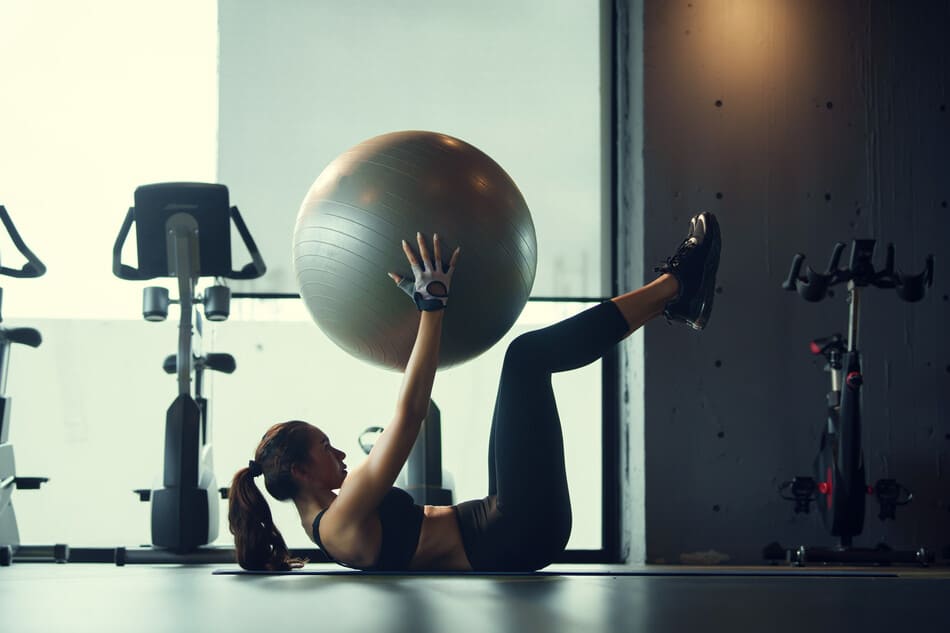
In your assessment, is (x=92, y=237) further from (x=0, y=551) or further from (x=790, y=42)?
(x=790, y=42)

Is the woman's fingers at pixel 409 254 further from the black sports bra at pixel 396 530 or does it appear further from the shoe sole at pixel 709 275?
the shoe sole at pixel 709 275

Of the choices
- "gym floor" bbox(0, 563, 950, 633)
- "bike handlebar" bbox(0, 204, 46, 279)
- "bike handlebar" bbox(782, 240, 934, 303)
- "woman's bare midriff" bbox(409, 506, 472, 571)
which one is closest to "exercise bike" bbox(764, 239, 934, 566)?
"bike handlebar" bbox(782, 240, 934, 303)

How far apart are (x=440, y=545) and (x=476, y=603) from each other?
0.82 meters

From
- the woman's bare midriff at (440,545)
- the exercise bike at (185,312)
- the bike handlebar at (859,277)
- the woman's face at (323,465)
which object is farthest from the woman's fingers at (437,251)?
the bike handlebar at (859,277)

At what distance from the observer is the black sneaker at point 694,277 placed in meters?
2.83

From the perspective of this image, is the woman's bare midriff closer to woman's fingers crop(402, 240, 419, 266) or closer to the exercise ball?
the exercise ball

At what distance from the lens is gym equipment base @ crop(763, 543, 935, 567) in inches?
151

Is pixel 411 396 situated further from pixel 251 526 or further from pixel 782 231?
pixel 782 231

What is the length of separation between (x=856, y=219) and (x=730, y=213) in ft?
1.87

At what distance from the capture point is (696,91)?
4.59 metres

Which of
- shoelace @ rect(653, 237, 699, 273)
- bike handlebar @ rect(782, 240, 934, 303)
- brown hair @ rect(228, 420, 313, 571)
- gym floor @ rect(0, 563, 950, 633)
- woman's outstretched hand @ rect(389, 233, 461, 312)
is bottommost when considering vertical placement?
gym floor @ rect(0, 563, 950, 633)

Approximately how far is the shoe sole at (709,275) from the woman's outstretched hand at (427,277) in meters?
0.74

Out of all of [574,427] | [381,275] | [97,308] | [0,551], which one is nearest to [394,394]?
[574,427]

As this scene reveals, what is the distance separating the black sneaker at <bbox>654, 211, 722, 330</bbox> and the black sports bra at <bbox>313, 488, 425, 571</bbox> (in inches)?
35.5
